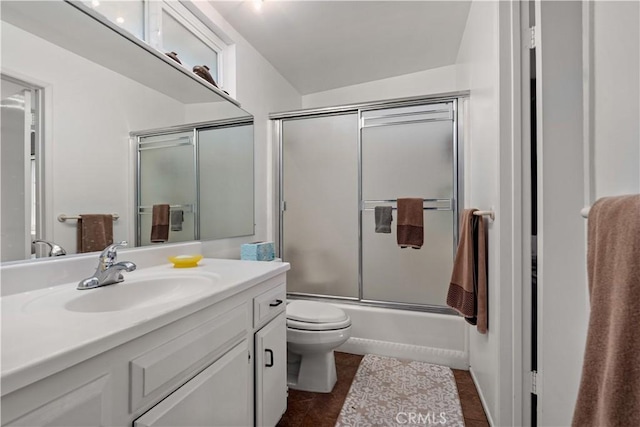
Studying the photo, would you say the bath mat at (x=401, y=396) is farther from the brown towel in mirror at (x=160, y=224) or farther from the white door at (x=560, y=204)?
the brown towel in mirror at (x=160, y=224)

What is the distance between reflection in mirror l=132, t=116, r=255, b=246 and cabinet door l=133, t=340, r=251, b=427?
0.75 metres

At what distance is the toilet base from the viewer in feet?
5.75

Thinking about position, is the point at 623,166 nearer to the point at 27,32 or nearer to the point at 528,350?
the point at 528,350

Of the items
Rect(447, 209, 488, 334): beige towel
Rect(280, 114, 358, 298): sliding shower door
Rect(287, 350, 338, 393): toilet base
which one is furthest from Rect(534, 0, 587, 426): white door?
Rect(280, 114, 358, 298): sliding shower door

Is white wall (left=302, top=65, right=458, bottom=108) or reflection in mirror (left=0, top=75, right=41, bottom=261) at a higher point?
white wall (left=302, top=65, right=458, bottom=108)

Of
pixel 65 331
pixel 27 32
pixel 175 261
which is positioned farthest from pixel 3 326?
pixel 27 32

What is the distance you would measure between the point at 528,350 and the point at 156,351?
139 cm

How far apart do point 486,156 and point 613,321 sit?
4.12ft

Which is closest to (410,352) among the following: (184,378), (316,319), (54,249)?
(316,319)

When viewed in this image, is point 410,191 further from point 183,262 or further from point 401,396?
point 183,262

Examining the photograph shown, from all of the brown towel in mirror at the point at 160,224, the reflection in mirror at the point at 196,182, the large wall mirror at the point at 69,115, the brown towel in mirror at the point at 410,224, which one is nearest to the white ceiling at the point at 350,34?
the reflection in mirror at the point at 196,182

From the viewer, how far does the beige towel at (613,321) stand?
16.1 inches

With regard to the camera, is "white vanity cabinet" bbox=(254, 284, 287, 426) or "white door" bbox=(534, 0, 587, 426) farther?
"white vanity cabinet" bbox=(254, 284, 287, 426)

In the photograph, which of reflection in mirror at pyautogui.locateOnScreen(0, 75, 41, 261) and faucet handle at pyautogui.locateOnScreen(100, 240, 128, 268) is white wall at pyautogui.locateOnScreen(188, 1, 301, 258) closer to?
faucet handle at pyautogui.locateOnScreen(100, 240, 128, 268)
